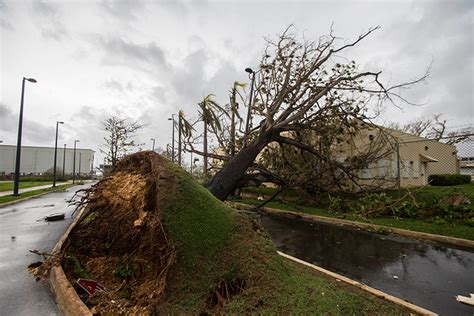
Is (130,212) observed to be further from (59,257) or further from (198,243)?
(59,257)

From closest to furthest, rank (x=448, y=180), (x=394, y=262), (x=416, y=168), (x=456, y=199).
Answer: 1. (x=394, y=262)
2. (x=456, y=199)
3. (x=416, y=168)
4. (x=448, y=180)

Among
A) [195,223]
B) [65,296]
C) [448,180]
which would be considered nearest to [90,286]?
[65,296]

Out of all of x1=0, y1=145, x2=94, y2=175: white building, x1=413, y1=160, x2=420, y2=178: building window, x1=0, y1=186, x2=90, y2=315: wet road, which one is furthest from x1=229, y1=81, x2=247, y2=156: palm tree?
x1=0, y1=145, x2=94, y2=175: white building

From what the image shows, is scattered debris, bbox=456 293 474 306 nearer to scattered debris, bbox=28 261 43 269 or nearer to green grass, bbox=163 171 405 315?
green grass, bbox=163 171 405 315

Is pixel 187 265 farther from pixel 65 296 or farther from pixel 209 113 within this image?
pixel 209 113

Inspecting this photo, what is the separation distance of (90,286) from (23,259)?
325 cm

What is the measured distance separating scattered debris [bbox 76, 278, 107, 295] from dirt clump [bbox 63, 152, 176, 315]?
0.35 feet

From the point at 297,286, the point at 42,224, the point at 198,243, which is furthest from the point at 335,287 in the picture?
the point at 42,224

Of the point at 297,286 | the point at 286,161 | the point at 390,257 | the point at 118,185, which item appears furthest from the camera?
the point at 286,161

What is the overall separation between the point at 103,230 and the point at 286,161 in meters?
9.28

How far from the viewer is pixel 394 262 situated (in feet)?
19.8

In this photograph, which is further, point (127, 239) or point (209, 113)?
point (209, 113)

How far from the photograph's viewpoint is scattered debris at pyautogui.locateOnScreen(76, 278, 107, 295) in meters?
3.74

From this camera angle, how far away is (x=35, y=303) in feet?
12.9
